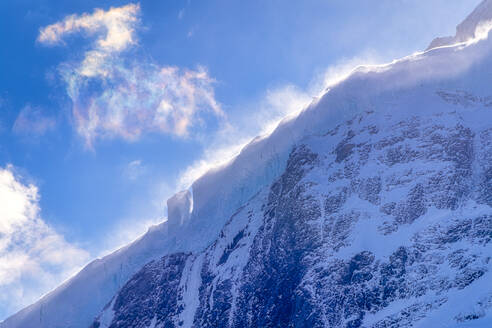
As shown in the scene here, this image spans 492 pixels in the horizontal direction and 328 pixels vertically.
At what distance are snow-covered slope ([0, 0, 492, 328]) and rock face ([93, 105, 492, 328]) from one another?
19cm

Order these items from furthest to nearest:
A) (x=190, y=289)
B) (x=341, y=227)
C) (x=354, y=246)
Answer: (x=190, y=289) < (x=341, y=227) < (x=354, y=246)

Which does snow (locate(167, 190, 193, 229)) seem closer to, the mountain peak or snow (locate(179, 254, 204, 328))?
snow (locate(179, 254, 204, 328))

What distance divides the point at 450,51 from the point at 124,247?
72.4 meters

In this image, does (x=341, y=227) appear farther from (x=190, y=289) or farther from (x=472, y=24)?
(x=472, y=24)

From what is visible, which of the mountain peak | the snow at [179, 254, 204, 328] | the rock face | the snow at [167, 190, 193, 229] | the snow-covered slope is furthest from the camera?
the mountain peak

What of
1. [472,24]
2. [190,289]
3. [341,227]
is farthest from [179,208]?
[472,24]

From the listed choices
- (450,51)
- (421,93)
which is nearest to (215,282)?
(421,93)

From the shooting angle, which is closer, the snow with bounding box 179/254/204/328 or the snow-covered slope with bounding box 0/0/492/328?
the snow-covered slope with bounding box 0/0/492/328

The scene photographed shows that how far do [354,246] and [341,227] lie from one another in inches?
181

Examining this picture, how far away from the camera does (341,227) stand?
70562 millimetres

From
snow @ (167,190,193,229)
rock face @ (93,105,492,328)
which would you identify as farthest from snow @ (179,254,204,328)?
snow @ (167,190,193,229)

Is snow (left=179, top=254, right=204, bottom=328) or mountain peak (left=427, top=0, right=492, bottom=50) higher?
mountain peak (left=427, top=0, right=492, bottom=50)

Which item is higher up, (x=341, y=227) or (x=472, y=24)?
(x=472, y=24)

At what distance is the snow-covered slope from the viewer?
59.5 metres
